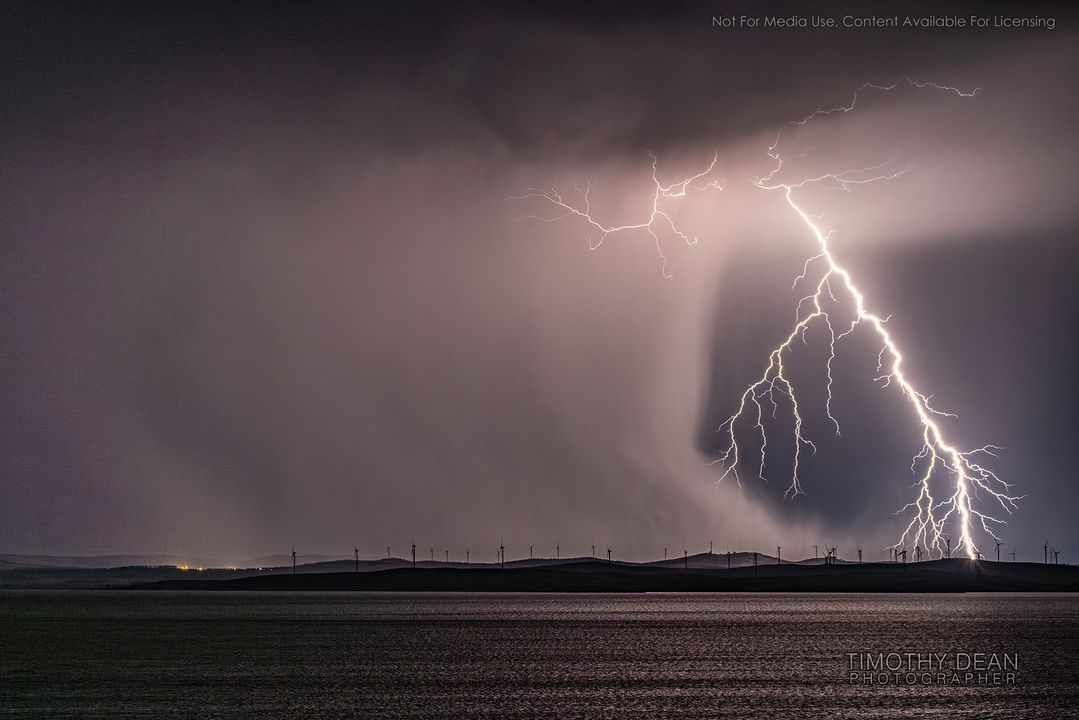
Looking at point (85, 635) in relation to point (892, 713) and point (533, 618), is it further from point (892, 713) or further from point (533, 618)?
point (892, 713)

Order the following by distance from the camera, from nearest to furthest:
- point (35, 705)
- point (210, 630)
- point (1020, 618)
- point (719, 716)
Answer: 1. point (719, 716)
2. point (35, 705)
3. point (210, 630)
4. point (1020, 618)

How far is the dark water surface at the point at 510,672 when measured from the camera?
42.0 meters

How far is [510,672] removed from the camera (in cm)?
5469

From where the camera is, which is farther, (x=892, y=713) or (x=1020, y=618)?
(x=1020, y=618)

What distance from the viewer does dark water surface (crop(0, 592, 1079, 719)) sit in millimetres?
41969

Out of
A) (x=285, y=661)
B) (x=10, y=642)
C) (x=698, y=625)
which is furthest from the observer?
(x=698, y=625)

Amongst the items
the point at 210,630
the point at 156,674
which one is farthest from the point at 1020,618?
the point at 156,674

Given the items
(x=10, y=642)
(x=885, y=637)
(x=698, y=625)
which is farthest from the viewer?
(x=698, y=625)

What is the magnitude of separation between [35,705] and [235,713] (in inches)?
282

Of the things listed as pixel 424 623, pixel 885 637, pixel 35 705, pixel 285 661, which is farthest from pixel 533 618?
pixel 35 705

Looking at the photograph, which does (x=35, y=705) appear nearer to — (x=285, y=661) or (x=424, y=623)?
(x=285, y=661)

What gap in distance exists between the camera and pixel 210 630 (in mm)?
93688

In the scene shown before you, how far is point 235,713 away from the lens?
41.1m

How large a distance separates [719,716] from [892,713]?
5625mm
